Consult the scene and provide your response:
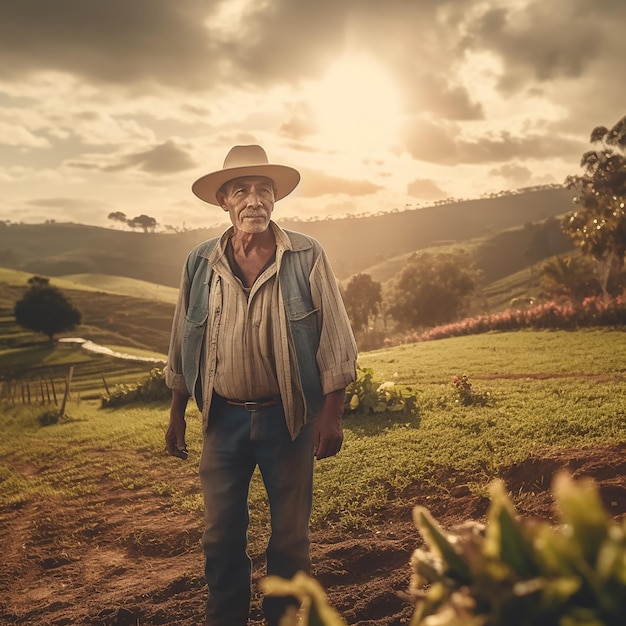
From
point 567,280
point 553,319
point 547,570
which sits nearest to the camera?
point 547,570

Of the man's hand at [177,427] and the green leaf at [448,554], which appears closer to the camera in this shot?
the green leaf at [448,554]

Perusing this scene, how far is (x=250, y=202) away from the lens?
399 centimetres

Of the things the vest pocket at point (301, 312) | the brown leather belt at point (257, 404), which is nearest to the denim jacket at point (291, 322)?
the vest pocket at point (301, 312)

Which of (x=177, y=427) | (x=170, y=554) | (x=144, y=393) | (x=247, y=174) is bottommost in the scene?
(x=170, y=554)

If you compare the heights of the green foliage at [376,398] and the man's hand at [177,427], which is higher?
the man's hand at [177,427]

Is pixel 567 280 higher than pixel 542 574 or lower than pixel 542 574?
higher

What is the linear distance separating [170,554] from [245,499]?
3.14 meters

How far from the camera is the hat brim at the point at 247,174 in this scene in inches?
161

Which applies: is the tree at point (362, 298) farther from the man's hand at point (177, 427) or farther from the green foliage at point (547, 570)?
the green foliage at point (547, 570)

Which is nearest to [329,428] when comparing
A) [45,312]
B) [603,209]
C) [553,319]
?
[553,319]

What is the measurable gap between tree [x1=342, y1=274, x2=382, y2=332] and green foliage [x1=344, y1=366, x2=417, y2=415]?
60.7m

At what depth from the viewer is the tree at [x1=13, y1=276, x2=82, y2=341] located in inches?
2382

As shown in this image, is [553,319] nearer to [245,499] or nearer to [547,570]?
[245,499]

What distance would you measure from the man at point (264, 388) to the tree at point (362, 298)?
225 feet
